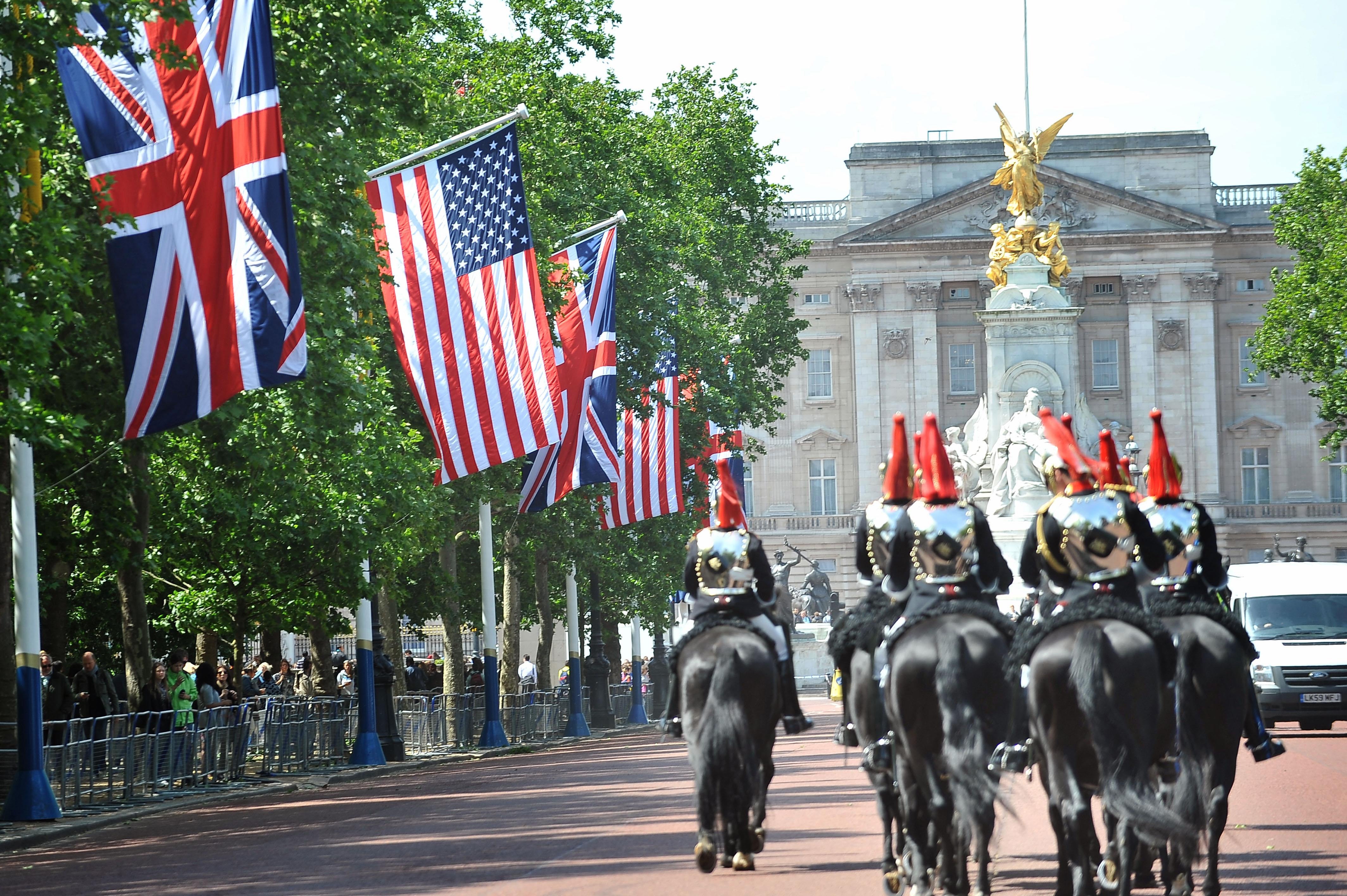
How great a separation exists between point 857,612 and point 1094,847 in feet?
9.08

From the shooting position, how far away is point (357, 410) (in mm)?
26031

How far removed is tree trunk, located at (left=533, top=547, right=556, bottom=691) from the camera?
50281 mm

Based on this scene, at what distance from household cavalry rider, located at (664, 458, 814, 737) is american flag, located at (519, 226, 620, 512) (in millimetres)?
17668

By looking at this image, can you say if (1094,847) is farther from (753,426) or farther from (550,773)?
(753,426)

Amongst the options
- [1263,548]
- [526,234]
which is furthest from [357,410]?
[1263,548]

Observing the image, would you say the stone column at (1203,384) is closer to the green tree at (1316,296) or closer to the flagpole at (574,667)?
the green tree at (1316,296)

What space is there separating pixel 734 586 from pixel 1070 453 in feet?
9.12

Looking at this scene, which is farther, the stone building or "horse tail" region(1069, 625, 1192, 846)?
the stone building

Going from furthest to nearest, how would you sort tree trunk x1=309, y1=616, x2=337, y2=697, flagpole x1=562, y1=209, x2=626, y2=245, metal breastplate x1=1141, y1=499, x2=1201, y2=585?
tree trunk x1=309, y1=616, x2=337, y2=697 → flagpole x1=562, y1=209, x2=626, y2=245 → metal breastplate x1=1141, y1=499, x2=1201, y2=585

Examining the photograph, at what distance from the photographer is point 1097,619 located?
11.2 m

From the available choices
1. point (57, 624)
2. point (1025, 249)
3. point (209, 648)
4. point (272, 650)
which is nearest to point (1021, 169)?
point (1025, 249)

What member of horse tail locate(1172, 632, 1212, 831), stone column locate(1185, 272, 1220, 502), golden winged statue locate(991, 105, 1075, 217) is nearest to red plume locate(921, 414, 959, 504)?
horse tail locate(1172, 632, 1212, 831)

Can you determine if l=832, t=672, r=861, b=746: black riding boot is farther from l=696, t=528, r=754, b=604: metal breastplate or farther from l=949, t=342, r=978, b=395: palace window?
l=949, t=342, r=978, b=395: palace window

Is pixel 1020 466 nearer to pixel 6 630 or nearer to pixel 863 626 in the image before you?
A: pixel 6 630
